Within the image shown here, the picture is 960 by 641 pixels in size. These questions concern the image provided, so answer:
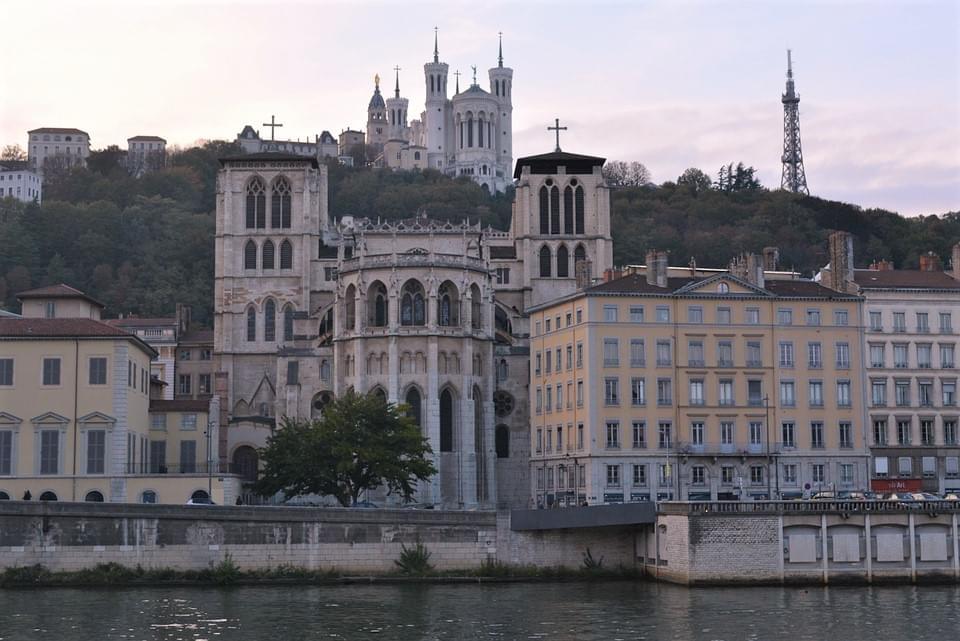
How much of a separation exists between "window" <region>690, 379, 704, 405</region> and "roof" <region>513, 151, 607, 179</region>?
39343 millimetres

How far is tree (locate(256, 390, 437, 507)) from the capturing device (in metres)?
75.7

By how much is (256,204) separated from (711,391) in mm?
46332

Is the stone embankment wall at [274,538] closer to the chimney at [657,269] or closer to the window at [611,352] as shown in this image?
the window at [611,352]

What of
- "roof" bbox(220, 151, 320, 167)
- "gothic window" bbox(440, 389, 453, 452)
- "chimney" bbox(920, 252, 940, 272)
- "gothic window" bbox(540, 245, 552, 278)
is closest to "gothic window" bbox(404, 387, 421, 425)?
"gothic window" bbox(440, 389, 453, 452)

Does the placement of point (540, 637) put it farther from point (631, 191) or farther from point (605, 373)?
point (631, 191)

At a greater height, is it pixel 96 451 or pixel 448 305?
pixel 448 305

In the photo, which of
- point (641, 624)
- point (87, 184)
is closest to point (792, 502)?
point (641, 624)

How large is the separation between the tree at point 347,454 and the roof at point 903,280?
2564cm

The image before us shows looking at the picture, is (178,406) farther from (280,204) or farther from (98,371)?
(280,204)

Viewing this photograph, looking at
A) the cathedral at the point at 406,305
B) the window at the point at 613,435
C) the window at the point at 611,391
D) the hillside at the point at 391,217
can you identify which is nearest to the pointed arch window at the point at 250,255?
the cathedral at the point at 406,305

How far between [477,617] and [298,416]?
47.6 m

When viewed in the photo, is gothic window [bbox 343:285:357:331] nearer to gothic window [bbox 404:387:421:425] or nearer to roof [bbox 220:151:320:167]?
gothic window [bbox 404:387:421:425]

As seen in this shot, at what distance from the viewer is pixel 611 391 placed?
7812 centimetres

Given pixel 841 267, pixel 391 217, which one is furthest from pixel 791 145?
pixel 841 267
